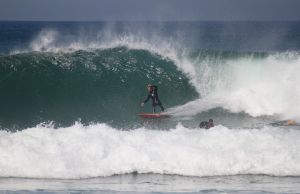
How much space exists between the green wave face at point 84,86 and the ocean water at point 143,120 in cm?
4

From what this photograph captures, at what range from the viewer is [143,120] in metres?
18.6

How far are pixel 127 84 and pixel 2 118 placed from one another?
5249 mm

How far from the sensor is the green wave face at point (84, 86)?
749 inches

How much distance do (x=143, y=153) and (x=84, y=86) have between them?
8.81 m

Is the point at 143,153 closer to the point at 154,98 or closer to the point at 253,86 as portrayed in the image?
the point at 154,98

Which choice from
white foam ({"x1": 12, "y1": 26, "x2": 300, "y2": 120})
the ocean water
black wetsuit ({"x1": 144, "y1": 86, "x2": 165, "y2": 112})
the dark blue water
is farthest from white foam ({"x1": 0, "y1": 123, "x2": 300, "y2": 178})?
the dark blue water

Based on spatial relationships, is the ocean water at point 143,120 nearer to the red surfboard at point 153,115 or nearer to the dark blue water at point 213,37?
the red surfboard at point 153,115

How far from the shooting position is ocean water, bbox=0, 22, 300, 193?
12273 millimetres

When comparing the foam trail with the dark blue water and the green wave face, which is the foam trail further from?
the dark blue water

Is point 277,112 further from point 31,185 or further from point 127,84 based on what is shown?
point 31,185

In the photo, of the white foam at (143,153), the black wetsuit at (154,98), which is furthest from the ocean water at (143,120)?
the black wetsuit at (154,98)

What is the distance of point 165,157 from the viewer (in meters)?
13.0

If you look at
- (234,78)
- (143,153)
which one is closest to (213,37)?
(234,78)

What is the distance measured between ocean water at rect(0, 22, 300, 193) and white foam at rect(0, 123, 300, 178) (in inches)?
1.0
